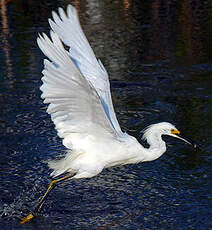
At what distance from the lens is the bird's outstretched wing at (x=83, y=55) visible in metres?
5.35

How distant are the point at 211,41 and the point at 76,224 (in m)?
7.75

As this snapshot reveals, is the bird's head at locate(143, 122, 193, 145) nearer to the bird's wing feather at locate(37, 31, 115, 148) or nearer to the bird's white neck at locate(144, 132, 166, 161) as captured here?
the bird's white neck at locate(144, 132, 166, 161)

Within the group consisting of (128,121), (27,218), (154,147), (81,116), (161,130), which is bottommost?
(128,121)

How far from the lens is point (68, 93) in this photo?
468 centimetres

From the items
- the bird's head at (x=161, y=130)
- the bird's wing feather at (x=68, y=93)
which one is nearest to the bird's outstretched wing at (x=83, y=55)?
the bird's head at (x=161, y=130)

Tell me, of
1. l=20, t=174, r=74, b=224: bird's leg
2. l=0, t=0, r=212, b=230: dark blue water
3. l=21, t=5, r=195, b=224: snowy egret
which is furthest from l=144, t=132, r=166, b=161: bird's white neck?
l=20, t=174, r=74, b=224: bird's leg

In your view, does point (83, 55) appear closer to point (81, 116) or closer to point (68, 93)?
point (81, 116)

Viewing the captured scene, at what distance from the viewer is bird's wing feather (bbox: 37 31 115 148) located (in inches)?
174

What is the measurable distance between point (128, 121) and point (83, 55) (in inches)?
83.1

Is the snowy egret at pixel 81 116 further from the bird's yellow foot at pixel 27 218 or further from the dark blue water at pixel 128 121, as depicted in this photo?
the dark blue water at pixel 128 121

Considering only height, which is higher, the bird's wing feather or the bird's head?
the bird's wing feather

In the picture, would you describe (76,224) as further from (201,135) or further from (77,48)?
(201,135)

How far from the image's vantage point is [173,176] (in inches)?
240

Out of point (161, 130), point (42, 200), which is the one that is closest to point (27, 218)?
point (42, 200)
